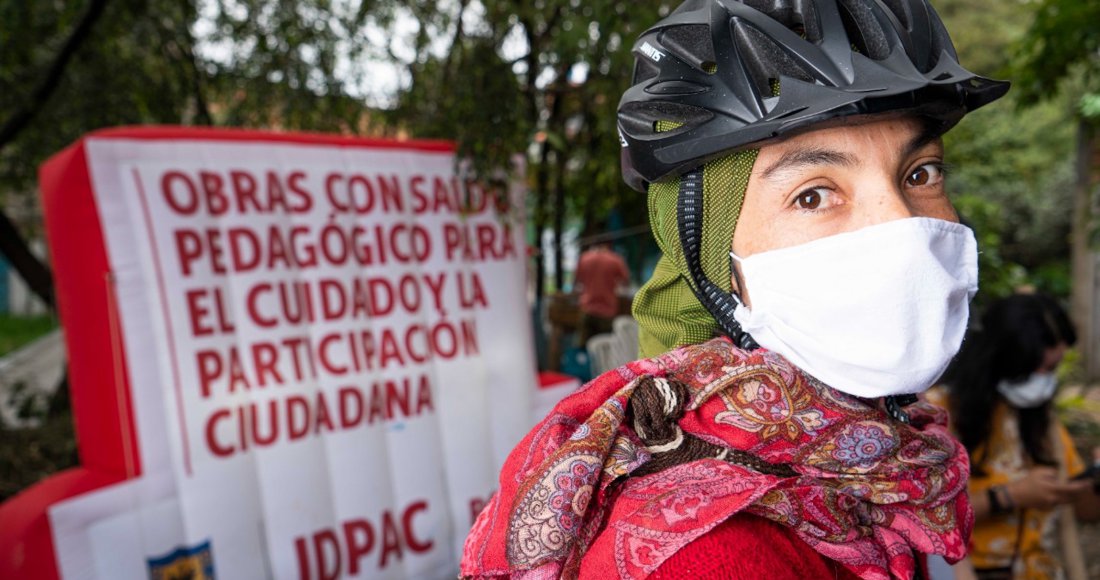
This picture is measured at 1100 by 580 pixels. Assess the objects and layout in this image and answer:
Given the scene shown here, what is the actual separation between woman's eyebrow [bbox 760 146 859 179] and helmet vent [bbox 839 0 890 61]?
167mm

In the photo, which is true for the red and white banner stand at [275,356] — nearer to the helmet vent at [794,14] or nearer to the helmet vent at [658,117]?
the helmet vent at [658,117]

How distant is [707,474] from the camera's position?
0.85 metres

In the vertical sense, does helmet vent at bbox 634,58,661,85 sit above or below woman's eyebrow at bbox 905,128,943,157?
above

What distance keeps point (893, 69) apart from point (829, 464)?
1.69ft

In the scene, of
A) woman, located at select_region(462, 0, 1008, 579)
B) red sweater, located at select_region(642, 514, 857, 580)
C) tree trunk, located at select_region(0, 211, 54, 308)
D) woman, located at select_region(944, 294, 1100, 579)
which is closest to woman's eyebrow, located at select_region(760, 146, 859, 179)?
woman, located at select_region(462, 0, 1008, 579)

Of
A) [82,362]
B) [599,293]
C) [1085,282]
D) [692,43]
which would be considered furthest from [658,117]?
[1085,282]

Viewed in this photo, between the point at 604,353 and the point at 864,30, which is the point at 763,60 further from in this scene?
the point at 604,353

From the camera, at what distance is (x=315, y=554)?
3.06 metres

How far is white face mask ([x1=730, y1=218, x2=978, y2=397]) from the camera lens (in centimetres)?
89

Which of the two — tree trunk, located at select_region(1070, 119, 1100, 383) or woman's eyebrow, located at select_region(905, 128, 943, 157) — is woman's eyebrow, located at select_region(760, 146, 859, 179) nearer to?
woman's eyebrow, located at select_region(905, 128, 943, 157)

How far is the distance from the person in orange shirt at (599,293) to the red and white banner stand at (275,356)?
285 cm

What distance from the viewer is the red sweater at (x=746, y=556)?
0.76 metres

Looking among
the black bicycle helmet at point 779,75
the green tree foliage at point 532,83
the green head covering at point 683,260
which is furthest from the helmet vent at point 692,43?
the green tree foliage at point 532,83

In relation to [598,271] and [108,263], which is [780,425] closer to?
[108,263]
